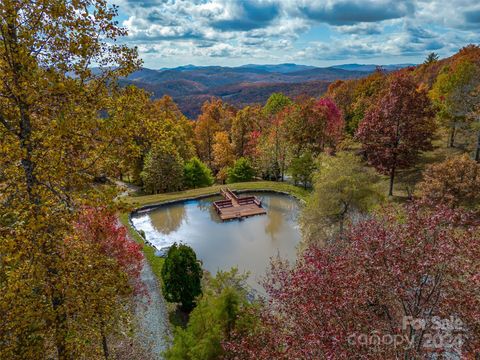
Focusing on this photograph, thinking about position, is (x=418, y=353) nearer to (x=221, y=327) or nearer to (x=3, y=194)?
(x=221, y=327)

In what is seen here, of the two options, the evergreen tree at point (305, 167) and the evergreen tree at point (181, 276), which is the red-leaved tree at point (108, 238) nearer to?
the evergreen tree at point (181, 276)

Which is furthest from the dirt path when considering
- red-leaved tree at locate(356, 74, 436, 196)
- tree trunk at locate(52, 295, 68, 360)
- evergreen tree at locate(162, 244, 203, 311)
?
red-leaved tree at locate(356, 74, 436, 196)

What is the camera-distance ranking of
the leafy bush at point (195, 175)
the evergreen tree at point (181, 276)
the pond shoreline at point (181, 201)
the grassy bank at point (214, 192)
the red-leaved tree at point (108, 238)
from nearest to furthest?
the red-leaved tree at point (108, 238) < the evergreen tree at point (181, 276) < the pond shoreline at point (181, 201) < the grassy bank at point (214, 192) < the leafy bush at point (195, 175)

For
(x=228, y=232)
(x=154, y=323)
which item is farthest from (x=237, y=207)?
(x=154, y=323)

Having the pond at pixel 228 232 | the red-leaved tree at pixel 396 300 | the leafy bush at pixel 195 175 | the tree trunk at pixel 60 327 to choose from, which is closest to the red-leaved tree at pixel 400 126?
the pond at pixel 228 232

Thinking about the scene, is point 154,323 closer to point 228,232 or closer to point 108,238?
point 108,238
